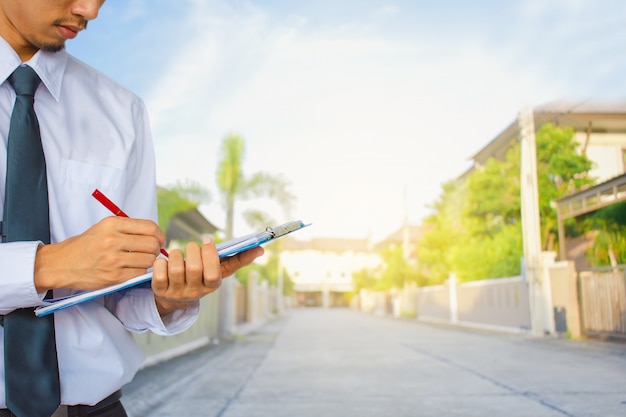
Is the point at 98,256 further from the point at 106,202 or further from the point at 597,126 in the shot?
the point at 597,126

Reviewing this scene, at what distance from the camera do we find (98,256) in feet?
2.97

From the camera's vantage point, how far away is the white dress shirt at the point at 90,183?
1122mm

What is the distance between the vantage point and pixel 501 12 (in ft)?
19.2

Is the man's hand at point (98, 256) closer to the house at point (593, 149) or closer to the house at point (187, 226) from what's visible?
the house at point (593, 149)

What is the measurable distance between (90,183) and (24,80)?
23cm

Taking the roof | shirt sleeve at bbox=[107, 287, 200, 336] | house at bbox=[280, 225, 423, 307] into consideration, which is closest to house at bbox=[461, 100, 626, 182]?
the roof

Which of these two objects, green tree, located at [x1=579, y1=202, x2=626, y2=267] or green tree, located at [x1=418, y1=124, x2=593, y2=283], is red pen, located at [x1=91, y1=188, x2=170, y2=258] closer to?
green tree, located at [x1=579, y1=202, x2=626, y2=267]

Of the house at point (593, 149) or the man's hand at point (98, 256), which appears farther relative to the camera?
the house at point (593, 149)

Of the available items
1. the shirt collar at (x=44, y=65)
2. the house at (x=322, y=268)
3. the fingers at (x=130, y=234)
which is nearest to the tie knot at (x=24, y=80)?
the shirt collar at (x=44, y=65)

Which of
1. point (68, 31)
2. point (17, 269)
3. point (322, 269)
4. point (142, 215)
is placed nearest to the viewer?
point (17, 269)

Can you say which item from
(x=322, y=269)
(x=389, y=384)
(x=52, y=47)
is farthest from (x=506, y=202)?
(x=322, y=269)

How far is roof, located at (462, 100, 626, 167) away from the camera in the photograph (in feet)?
39.0

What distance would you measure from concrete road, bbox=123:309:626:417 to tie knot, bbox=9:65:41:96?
3767mm

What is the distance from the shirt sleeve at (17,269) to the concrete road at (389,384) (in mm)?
3820
